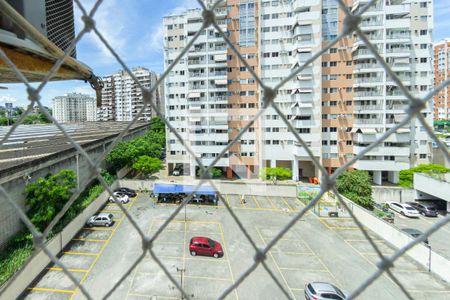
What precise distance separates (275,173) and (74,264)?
5.49 meters

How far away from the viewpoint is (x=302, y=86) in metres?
7.30

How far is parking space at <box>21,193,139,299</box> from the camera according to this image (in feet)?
8.96

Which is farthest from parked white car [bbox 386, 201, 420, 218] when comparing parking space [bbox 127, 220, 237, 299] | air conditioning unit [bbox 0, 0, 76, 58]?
air conditioning unit [bbox 0, 0, 76, 58]

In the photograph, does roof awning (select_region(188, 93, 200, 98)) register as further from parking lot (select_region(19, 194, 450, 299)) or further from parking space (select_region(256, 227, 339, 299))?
parking space (select_region(256, 227, 339, 299))

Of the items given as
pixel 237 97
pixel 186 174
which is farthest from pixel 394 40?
pixel 186 174

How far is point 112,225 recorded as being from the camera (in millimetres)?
4453

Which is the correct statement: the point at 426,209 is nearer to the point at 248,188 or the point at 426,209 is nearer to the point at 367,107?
the point at 367,107

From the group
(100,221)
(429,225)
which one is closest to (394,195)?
(429,225)

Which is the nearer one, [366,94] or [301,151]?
[366,94]

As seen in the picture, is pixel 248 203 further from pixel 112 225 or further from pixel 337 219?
pixel 112 225

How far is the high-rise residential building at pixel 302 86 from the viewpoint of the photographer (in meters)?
7.02

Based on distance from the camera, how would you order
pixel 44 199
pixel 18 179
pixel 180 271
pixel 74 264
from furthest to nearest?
pixel 44 199, pixel 18 179, pixel 74 264, pixel 180 271

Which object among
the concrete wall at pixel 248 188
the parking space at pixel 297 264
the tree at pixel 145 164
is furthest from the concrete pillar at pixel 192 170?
the parking space at pixel 297 264

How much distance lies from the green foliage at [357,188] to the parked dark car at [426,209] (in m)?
1.04
